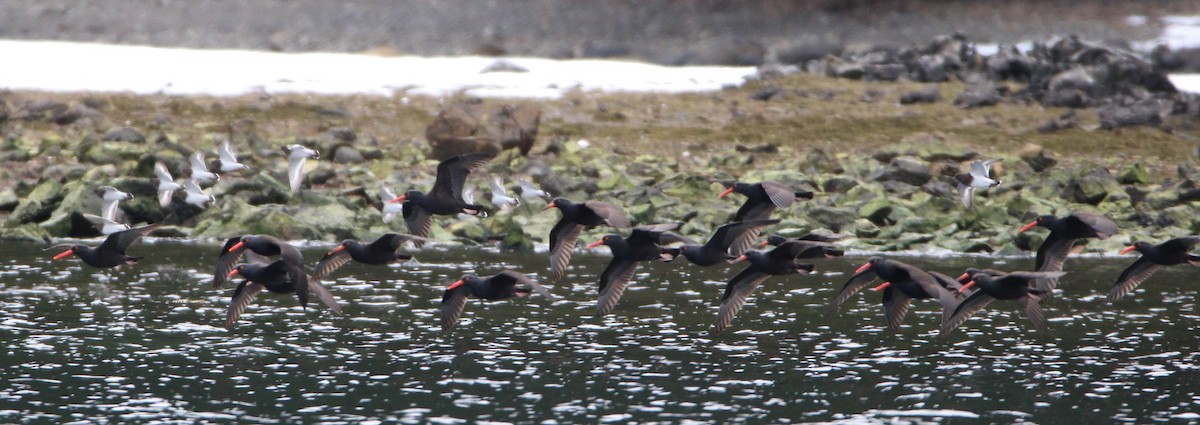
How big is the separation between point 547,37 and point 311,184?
27742 millimetres

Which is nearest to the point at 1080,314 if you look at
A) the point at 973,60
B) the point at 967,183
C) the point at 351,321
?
the point at 967,183

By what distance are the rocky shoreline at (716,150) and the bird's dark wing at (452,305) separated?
10774mm

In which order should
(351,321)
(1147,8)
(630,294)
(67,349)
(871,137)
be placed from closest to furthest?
(67,349) < (351,321) < (630,294) < (871,137) < (1147,8)

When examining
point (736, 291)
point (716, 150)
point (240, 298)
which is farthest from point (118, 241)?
point (716, 150)

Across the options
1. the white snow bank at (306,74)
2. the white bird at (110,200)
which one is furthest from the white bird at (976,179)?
the white snow bank at (306,74)

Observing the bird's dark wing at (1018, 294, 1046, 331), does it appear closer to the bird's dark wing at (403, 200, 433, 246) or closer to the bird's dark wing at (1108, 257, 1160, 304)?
the bird's dark wing at (1108, 257, 1160, 304)

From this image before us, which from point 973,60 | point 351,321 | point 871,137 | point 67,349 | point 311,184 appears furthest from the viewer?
point 973,60

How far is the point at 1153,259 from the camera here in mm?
21172

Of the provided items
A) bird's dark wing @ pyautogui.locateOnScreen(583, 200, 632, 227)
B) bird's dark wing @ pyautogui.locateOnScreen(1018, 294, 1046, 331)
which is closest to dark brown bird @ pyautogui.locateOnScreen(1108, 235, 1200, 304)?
bird's dark wing @ pyautogui.locateOnScreen(1018, 294, 1046, 331)

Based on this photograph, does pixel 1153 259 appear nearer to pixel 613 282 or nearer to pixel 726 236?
pixel 726 236

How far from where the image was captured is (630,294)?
26703 millimetres

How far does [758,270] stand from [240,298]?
765 cm

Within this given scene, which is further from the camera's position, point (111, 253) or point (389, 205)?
point (389, 205)

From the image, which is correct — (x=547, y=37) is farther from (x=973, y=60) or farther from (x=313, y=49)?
(x=973, y=60)
